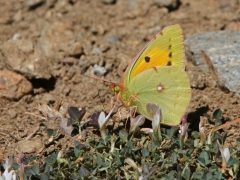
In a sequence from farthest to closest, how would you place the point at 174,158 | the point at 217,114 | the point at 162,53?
1. the point at 162,53
2. the point at 217,114
3. the point at 174,158

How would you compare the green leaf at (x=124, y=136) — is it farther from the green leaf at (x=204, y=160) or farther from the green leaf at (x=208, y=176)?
the green leaf at (x=208, y=176)

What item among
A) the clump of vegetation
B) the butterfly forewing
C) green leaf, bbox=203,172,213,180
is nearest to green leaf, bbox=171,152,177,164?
the clump of vegetation

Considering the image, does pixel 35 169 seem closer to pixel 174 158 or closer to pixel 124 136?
pixel 124 136

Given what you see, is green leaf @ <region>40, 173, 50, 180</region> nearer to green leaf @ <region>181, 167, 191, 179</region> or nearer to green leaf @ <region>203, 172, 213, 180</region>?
green leaf @ <region>181, 167, 191, 179</region>

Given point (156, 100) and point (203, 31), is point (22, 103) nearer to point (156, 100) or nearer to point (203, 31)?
point (156, 100)

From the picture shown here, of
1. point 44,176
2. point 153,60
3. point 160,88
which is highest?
point 153,60

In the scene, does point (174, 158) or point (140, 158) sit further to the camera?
point (140, 158)

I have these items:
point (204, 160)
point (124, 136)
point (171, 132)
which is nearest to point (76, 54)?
point (124, 136)

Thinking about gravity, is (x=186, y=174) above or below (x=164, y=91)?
below
